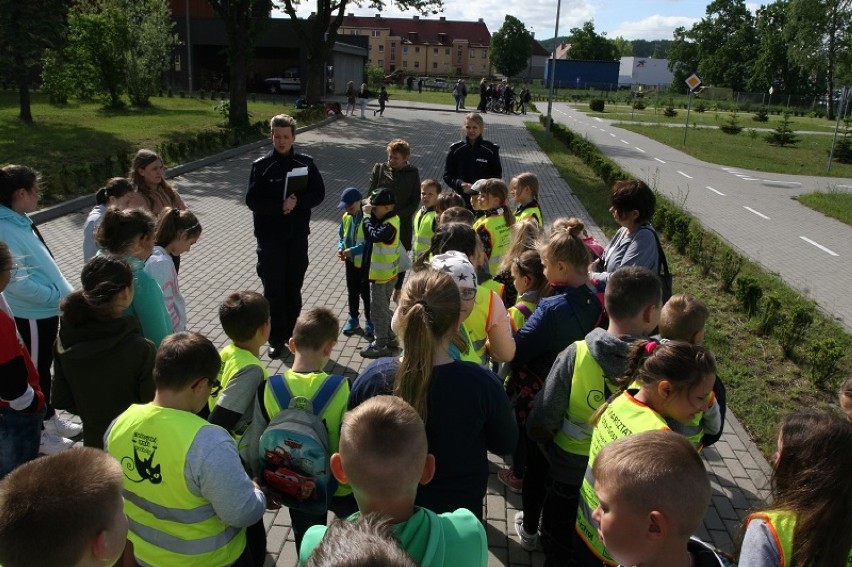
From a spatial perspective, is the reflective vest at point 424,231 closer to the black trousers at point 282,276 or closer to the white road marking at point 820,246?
the black trousers at point 282,276

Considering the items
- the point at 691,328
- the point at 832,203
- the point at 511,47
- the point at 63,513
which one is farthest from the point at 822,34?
the point at 63,513

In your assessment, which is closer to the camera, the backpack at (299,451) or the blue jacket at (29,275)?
the backpack at (299,451)

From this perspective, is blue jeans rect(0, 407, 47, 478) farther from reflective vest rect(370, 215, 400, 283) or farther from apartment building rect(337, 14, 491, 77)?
apartment building rect(337, 14, 491, 77)

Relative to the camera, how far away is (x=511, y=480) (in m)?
4.29

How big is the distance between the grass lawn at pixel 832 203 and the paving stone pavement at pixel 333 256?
22.3 ft

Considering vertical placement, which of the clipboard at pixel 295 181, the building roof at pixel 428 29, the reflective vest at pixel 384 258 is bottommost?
the reflective vest at pixel 384 258

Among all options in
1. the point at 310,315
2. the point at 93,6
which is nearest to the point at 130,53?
the point at 93,6

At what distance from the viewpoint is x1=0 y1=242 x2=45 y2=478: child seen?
3117mm

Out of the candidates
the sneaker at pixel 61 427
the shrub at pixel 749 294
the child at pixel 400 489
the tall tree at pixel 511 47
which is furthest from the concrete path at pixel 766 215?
the tall tree at pixel 511 47

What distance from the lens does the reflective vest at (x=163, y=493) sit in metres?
2.32

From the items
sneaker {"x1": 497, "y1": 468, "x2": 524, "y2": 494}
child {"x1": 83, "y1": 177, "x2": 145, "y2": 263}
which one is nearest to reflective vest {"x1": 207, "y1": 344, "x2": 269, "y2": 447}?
sneaker {"x1": 497, "y1": 468, "x2": 524, "y2": 494}

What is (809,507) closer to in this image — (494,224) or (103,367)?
(103,367)

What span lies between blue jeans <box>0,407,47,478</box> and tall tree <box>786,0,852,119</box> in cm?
6701

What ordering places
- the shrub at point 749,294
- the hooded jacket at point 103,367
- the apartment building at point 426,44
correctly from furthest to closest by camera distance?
the apartment building at point 426,44, the shrub at point 749,294, the hooded jacket at point 103,367
